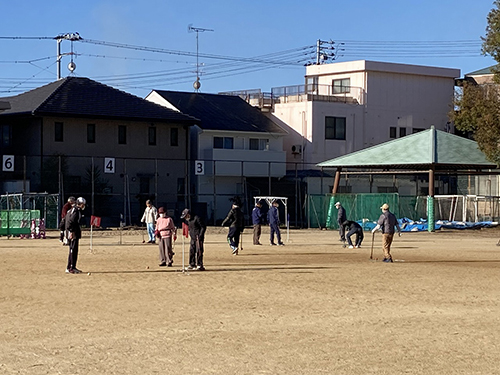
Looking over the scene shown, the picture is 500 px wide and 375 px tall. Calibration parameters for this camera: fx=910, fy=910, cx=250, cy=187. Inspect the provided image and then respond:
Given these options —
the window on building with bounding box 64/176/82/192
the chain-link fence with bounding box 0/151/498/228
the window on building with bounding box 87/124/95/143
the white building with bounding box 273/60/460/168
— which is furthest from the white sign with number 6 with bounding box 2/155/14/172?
the white building with bounding box 273/60/460/168

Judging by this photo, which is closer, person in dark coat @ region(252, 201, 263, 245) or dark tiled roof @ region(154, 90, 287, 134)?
person in dark coat @ region(252, 201, 263, 245)

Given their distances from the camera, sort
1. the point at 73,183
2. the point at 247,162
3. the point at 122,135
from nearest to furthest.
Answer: the point at 73,183, the point at 122,135, the point at 247,162

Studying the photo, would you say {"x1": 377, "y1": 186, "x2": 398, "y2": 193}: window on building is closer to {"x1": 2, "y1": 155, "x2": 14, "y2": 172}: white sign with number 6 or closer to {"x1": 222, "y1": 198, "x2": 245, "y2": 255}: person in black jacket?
{"x1": 2, "y1": 155, "x2": 14, "y2": 172}: white sign with number 6

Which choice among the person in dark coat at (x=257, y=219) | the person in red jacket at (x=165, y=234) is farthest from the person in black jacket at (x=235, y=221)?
the person in dark coat at (x=257, y=219)

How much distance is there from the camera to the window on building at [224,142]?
58656 millimetres

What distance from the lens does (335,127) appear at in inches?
2479

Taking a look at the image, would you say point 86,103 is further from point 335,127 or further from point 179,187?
point 335,127

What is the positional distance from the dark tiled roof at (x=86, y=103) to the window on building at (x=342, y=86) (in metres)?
14.2

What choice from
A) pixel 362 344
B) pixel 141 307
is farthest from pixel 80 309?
pixel 362 344

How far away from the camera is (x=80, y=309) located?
15203 millimetres

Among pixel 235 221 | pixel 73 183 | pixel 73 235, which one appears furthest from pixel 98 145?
pixel 73 235

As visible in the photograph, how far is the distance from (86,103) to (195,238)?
32.8 m

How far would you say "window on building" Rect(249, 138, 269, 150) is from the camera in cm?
6012

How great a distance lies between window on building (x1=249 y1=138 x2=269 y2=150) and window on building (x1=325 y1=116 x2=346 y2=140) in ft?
→ 15.1
